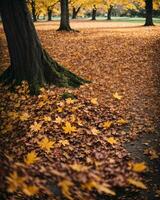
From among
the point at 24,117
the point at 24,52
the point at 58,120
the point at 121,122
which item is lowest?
the point at 121,122

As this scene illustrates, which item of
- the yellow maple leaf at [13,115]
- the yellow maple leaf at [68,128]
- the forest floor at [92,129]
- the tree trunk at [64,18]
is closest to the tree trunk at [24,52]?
the forest floor at [92,129]

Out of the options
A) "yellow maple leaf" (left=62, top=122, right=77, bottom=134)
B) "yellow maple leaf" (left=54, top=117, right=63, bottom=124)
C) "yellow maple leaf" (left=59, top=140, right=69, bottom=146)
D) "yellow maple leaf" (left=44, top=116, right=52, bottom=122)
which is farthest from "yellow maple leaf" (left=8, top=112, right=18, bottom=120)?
"yellow maple leaf" (left=59, top=140, right=69, bottom=146)

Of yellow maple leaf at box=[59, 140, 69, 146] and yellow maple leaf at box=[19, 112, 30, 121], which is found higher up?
yellow maple leaf at box=[19, 112, 30, 121]

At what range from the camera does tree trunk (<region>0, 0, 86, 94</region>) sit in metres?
8.44

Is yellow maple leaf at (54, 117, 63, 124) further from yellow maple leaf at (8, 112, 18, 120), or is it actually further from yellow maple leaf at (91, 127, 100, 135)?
yellow maple leaf at (8, 112, 18, 120)

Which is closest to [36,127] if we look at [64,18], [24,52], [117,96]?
[24,52]

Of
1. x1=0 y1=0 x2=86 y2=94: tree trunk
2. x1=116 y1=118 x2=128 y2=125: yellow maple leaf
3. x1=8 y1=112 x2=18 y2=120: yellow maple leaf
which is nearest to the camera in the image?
x1=8 y1=112 x2=18 y2=120: yellow maple leaf

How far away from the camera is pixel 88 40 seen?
1711cm

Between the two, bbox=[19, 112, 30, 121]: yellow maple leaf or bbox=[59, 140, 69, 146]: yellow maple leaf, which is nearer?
bbox=[59, 140, 69, 146]: yellow maple leaf

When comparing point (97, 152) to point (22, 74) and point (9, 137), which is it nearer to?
point (9, 137)

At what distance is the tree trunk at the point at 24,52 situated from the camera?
27.7 feet

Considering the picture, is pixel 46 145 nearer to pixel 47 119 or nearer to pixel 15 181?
pixel 47 119

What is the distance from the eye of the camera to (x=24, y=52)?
873 centimetres

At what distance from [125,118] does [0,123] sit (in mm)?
2861
